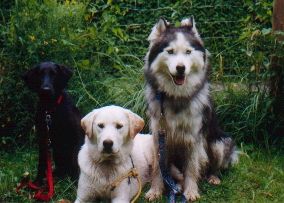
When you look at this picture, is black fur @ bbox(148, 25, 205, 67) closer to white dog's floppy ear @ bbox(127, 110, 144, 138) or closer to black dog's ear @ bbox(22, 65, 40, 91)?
white dog's floppy ear @ bbox(127, 110, 144, 138)

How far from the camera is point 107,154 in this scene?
15.5 ft

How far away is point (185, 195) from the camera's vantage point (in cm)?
530

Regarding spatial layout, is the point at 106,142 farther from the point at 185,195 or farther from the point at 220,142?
the point at 220,142

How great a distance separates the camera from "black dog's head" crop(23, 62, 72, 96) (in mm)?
5258

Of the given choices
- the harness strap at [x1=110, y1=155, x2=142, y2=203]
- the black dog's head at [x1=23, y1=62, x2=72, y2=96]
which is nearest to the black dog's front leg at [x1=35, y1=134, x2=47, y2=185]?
the black dog's head at [x1=23, y1=62, x2=72, y2=96]

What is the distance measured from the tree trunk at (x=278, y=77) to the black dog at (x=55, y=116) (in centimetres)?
231

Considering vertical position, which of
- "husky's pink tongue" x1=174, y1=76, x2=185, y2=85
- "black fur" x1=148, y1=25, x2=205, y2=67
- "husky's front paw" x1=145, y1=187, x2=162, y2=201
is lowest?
"husky's front paw" x1=145, y1=187, x2=162, y2=201

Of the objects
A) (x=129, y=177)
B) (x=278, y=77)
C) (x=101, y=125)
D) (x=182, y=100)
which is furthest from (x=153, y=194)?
(x=278, y=77)

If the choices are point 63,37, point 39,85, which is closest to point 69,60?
point 63,37

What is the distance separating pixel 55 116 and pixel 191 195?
1.46 m

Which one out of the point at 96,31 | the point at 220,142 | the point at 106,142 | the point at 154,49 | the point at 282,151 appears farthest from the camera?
the point at 96,31

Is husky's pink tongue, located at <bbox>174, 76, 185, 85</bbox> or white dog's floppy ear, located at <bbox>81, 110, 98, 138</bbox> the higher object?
husky's pink tongue, located at <bbox>174, 76, 185, 85</bbox>

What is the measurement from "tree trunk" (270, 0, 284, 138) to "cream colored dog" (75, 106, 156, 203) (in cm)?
218

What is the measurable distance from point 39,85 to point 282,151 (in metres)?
2.87
